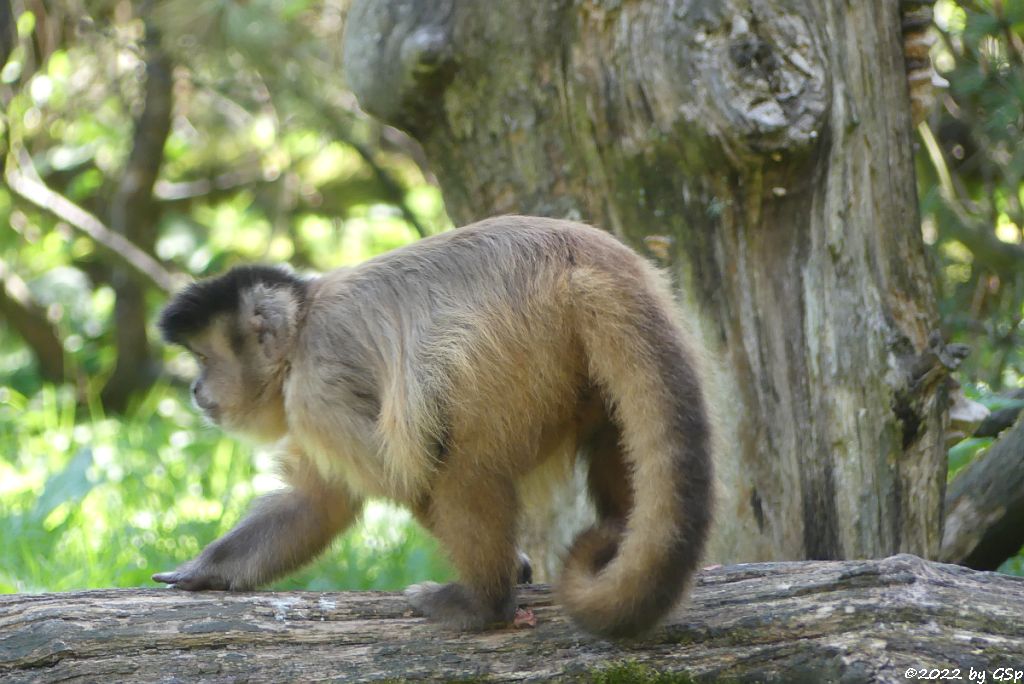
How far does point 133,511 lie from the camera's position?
19.8 feet

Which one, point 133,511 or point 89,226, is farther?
point 89,226

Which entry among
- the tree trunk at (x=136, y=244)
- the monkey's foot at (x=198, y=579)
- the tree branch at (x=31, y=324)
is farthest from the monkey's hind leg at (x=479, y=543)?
the tree branch at (x=31, y=324)

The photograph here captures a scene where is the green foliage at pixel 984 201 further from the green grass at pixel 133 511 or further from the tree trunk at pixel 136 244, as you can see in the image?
the tree trunk at pixel 136 244

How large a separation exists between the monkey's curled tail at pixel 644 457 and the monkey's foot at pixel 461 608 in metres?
0.34

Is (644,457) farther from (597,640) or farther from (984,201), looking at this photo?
(984,201)

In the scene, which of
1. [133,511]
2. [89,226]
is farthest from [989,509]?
[89,226]

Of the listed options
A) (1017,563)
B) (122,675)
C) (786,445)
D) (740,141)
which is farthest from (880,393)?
(122,675)

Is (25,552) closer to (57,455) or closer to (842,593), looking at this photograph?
(57,455)

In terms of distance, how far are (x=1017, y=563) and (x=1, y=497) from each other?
5.02m

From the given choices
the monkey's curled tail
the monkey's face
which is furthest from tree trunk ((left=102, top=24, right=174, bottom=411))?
the monkey's curled tail

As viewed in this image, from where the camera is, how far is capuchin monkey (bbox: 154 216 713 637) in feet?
9.63

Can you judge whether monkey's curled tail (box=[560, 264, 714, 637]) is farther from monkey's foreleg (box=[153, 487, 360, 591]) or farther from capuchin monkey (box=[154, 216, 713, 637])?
monkey's foreleg (box=[153, 487, 360, 591])

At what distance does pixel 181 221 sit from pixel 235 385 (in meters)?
6.21

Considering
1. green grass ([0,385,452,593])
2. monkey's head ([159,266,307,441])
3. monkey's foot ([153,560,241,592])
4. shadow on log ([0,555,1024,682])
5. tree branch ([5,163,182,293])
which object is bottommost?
shadow on log ([0,555,1024,682])
